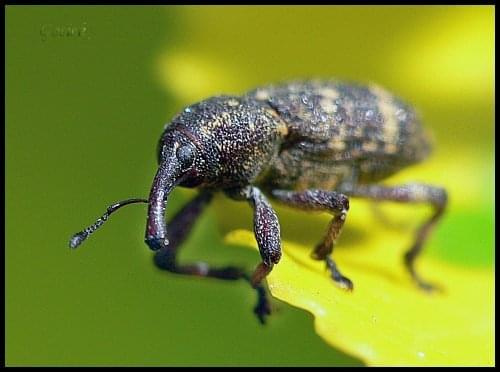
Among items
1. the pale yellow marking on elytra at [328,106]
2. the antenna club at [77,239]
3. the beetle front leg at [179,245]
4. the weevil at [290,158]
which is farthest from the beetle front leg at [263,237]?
the antenna club at [77,239]

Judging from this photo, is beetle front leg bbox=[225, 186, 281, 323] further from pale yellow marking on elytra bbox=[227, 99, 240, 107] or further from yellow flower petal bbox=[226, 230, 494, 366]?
pale yellow marking on elytra bbox=[227, 99, 240, 107]

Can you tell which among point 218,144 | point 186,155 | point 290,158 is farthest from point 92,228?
point 290,158

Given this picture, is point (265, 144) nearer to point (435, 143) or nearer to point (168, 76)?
point (168, 76)

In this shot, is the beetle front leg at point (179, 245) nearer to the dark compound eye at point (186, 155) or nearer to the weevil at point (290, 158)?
the weevil at point (290, 158)

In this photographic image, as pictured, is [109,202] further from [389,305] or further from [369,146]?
[369,146]

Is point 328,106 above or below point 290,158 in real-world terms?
above
